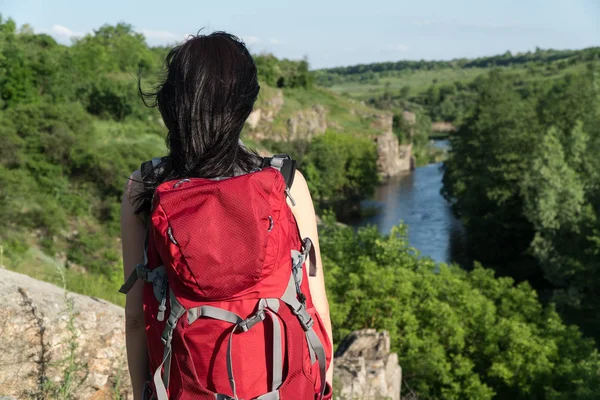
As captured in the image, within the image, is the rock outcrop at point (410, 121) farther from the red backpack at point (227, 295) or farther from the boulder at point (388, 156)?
the red backpack at point (227, 295)

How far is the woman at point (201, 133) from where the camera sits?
63.4 inches

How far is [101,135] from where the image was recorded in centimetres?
3469

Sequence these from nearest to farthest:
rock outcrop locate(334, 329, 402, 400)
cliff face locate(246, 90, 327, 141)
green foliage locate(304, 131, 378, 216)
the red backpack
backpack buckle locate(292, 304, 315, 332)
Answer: the red backpack, backpack buckle locate(292, 304, 315, 332), rock outcrop locate(334, 329, 402, 400), green foliage locate(304, 131, 378, 216), cliff face locate(246, 90, 327, 141)

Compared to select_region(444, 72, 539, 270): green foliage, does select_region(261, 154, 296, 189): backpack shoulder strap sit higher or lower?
higher

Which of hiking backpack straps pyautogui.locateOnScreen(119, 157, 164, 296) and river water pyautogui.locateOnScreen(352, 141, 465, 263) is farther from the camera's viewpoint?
river water pyautogui.locateOnScreen(352, 141, 465, 263)

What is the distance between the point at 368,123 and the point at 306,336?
3239 inches

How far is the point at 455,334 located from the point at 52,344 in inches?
581

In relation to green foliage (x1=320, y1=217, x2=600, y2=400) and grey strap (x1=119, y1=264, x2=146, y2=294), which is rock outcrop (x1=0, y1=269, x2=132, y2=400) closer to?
grey strap (x1=119, y1=264, x2=146, y2=294)

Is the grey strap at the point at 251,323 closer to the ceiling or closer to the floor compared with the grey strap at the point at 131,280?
closer to the floor

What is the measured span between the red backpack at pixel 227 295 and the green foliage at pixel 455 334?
13.3m

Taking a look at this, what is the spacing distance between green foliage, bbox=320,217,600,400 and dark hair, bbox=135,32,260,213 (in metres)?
13.5

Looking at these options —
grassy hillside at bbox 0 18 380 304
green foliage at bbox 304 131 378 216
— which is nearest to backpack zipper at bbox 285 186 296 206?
grassy hillside at bbox 0 18 380 304

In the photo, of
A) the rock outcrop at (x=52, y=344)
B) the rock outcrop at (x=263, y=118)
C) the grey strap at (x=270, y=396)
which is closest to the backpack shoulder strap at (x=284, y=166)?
the grey strap at (x=270, y=396)

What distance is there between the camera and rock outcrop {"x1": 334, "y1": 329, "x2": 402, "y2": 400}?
540 cm
